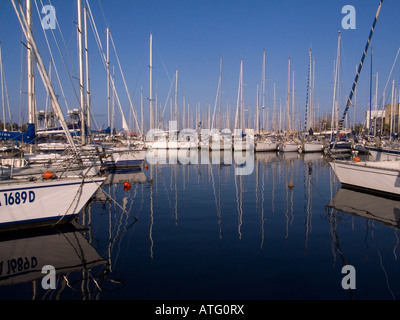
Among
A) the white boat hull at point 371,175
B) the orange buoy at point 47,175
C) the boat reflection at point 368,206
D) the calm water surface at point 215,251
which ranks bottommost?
the boat reflection at point 368,206

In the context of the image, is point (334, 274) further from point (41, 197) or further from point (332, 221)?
point (41, 197)

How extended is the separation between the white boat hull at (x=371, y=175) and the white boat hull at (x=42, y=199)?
13319 mm

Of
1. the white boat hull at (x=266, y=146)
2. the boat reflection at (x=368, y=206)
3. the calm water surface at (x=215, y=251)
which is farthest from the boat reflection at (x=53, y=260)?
the white boat hull at (x=266, y=146)

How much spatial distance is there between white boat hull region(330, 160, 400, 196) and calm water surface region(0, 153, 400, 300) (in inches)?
36.1

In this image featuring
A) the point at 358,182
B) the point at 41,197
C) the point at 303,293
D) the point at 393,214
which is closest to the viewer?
the point at 303,293

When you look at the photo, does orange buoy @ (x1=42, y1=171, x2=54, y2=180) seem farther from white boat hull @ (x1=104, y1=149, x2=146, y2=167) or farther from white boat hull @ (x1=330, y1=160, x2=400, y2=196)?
white boat hull @ (x1=104, y1=149, x2=146, y2=167)

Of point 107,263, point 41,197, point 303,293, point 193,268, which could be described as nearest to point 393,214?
point 303,293

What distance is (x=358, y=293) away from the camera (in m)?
6.99

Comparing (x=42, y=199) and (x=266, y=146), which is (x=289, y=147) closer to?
(x=266, y=146)

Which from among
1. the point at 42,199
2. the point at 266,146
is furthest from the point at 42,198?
the point at 266,146

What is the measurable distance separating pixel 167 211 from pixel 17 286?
296 inches

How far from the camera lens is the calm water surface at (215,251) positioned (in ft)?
23.7

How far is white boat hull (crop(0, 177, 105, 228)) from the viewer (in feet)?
35.8

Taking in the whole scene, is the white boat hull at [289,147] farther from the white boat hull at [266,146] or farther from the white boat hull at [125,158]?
the white boat hull at [125,158]
